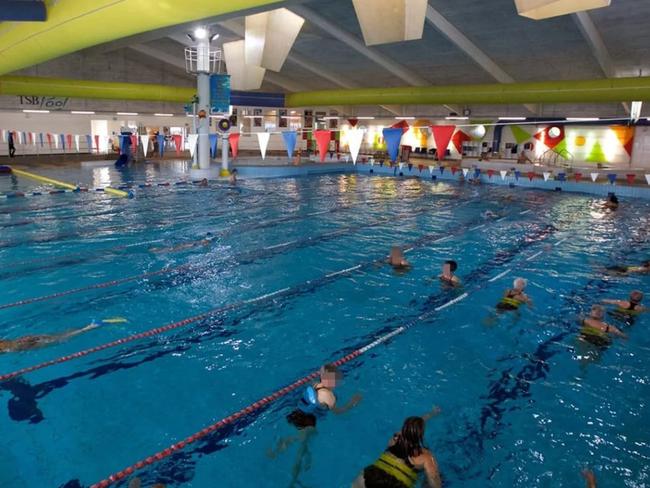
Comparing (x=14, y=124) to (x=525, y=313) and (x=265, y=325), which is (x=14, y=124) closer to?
(x=265, y=325)

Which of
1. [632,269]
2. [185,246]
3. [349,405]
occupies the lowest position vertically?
[349,405]

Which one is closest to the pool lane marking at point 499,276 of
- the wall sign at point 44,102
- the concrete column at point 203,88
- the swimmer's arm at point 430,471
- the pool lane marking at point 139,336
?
the pool lane marking at point 139,336

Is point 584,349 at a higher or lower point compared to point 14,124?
lower

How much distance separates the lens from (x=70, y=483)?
3.15m

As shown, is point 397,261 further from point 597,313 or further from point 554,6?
point 554,6

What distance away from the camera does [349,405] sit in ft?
13.6

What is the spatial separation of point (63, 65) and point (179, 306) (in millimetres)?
23577

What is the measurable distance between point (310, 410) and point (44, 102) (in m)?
26.8

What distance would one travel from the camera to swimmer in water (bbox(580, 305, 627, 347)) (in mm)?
5422

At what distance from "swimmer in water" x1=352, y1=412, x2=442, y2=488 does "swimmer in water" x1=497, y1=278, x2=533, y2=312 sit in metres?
3.61

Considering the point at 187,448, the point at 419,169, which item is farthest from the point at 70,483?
the point at 419,169

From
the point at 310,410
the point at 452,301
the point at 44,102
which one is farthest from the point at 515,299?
the point at 44,102

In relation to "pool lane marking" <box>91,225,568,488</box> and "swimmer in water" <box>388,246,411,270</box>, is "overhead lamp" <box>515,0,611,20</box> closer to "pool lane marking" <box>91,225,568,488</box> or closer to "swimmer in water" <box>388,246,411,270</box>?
"swimmer in water" <box>388,246,411,270</box>

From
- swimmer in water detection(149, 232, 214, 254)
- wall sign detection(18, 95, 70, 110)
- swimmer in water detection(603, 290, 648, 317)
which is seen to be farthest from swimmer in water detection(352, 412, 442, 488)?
wall sign detection(18, 95, 70, 110)
